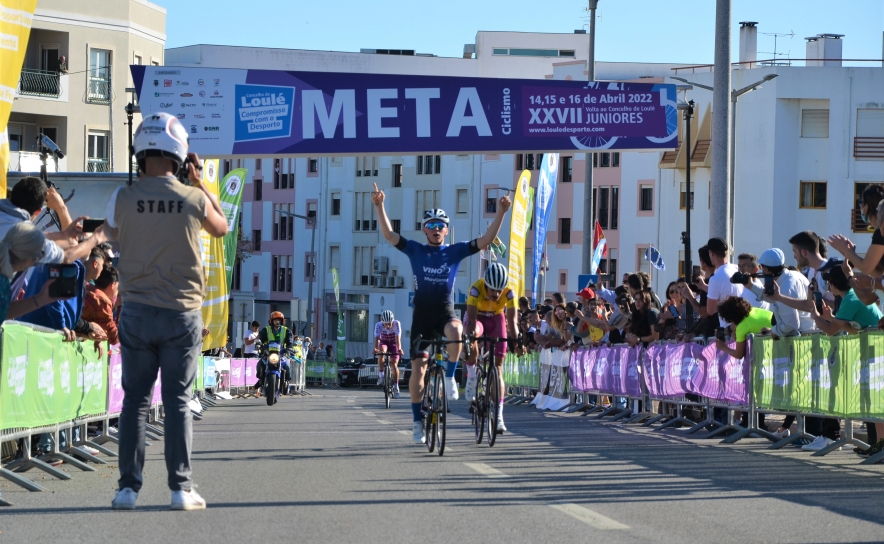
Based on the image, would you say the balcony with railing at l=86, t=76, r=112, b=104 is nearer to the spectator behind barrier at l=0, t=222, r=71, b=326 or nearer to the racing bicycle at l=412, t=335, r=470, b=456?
the racing bicycle at l=412, t=335, r=470, b=456

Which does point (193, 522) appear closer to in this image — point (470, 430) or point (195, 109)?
point (470, 430)

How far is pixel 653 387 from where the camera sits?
1934 cm

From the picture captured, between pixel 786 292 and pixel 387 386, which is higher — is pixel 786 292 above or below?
above

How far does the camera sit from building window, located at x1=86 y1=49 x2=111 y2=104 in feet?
190

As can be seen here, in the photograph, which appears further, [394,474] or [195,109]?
[195,109]

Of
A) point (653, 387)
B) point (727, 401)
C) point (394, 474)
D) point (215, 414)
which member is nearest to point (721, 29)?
point (653, 387)

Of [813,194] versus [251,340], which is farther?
[813,194]

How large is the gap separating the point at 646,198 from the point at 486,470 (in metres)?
66.2

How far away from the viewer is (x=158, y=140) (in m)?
8.59

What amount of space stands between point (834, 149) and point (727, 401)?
→ 53.5m

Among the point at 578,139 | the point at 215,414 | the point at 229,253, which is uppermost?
the point at 578,139

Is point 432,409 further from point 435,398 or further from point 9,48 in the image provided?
point 9,48

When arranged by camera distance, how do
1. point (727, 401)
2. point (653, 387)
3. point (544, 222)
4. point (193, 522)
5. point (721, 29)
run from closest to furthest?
point (193, 522), point (727, 401), point (653, 387), point (721, 29), point (544, 222)

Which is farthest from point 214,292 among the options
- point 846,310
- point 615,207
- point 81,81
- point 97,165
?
point 615,207
